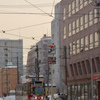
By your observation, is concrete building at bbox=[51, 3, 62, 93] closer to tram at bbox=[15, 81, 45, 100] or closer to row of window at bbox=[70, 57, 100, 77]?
row of window at bbox=[70, 57, 100, 77]

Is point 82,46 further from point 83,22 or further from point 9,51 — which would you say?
point 9,51

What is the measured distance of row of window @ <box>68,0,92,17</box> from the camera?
55812mm

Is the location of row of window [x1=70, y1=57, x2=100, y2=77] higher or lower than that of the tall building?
lower

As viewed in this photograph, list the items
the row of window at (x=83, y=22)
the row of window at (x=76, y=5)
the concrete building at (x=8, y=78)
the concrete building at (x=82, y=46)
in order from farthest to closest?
the concrete building at (x=8, y=78), the row of window at (x=76, y=5), the row of window at (x=83, y=22), the concrete building at (x=82, y=46)

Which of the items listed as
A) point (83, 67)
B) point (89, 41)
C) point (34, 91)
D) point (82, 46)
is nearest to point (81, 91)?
point (83, 67)

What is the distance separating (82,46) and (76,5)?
726cm

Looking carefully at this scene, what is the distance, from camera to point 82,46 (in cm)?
5647

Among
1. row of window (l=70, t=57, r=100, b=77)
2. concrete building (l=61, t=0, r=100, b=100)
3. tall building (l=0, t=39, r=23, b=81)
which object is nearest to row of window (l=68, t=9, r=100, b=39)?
concrete building (l=61, t=0, r=100, b=100)

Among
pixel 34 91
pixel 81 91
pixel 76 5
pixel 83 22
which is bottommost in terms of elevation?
pixel 81 91

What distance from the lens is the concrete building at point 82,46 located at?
51531 millimetres

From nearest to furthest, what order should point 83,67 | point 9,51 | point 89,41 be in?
1. point 89,41
2. point 83,67
3. point 9,51

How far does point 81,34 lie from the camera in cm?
5738

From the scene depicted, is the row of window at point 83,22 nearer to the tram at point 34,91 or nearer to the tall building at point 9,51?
the tram at point 34,91

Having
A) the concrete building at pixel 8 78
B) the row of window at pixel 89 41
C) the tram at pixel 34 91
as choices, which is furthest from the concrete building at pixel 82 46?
the concrete building at pixel 8 78
